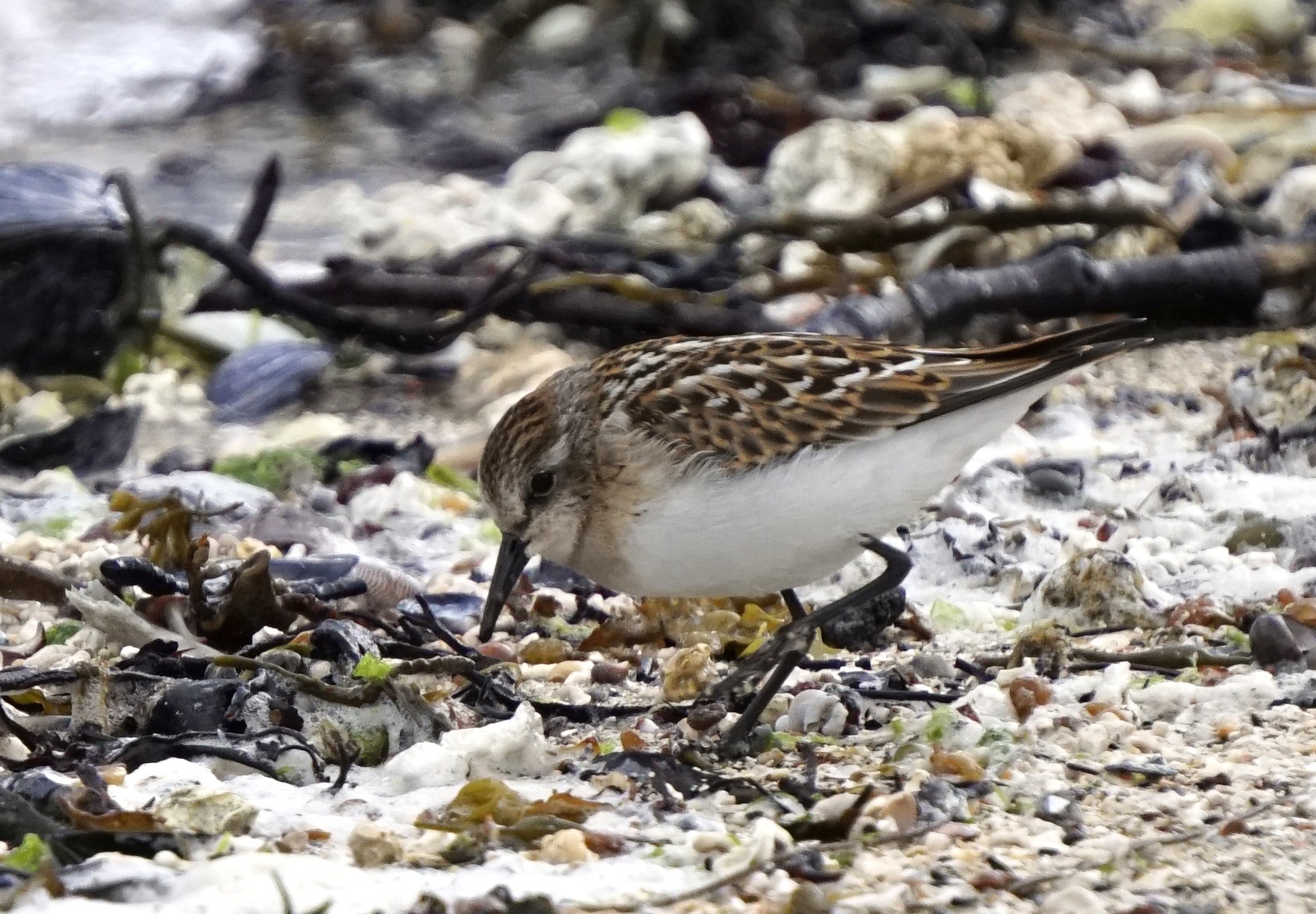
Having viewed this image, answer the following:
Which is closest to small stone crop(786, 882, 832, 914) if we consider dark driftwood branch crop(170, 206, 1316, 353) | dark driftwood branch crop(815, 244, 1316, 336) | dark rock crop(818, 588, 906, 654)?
dark rock crop(818, 588, 906, 654)

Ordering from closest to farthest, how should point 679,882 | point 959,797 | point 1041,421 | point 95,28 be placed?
point 679,882 → point 959,797 → point 1041,421 → point 95,28

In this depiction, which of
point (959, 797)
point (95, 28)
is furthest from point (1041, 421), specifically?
point (95, 28)

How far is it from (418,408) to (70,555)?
6.31 feet

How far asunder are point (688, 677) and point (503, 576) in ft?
1.41

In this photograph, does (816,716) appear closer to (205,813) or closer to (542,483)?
(542,483)

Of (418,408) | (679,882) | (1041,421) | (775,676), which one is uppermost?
(679,882)

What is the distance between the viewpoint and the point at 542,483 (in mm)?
3594

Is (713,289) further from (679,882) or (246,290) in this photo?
(679,882)

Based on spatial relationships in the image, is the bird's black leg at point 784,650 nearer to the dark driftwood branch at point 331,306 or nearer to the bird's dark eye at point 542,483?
the bird's dark eye at point 542,483

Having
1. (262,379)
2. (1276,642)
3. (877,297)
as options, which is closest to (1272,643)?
(1276,642)

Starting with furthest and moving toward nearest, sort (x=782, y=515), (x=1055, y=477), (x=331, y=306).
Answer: (x=331, y=306) < (x=1055, y=477) < (x=782, y=515)

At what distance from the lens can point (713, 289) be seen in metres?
6.73

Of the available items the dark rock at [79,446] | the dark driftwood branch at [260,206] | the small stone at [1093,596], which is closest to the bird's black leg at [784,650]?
the small stone at [1093,596]

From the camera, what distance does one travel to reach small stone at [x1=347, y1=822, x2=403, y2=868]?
8.55ft
